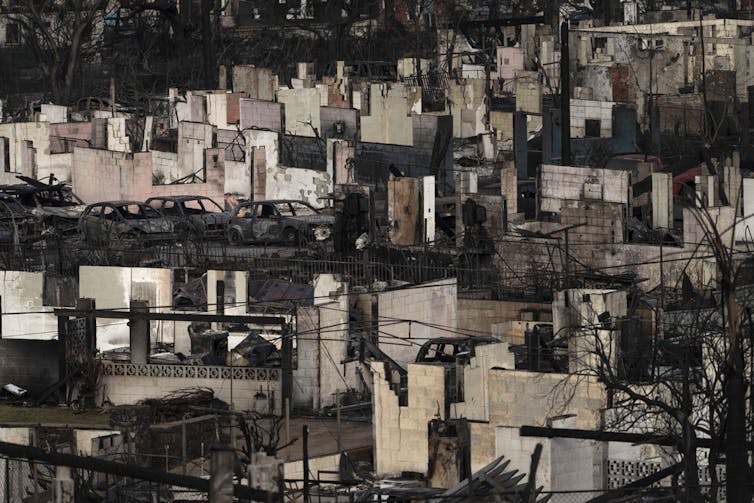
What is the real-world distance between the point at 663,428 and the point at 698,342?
2.49m

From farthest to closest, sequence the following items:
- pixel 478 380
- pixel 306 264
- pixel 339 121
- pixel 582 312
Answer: pixel 339 121
pixel 306 264
pixel 582 312
pixel 478 380

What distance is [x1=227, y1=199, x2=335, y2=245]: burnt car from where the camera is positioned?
1773 inches

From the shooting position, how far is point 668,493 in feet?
72.4

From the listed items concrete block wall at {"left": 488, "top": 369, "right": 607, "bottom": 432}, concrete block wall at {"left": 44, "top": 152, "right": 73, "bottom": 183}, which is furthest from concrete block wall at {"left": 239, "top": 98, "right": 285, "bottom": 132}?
concrete block wall at {"left": 488, "top": 369, "right": 607, "bottom": 432}

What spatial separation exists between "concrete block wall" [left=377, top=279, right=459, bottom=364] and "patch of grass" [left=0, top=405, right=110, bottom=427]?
4.09 meters

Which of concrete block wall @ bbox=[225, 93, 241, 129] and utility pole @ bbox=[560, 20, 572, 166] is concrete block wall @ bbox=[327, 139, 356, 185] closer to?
utility pole @ bbox=[560, 20, 572, 166]

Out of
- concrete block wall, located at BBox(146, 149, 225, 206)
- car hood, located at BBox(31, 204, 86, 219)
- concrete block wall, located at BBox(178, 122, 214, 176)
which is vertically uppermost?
concrete block wall, located at BBox(178, 122, 214, 176)

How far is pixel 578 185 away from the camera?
4425cm

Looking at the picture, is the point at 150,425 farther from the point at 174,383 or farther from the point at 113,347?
the point at 113,347

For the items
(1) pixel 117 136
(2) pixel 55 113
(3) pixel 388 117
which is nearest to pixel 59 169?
(1) pixel 117 136

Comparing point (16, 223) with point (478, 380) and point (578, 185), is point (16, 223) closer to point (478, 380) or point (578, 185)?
point (578, 185)

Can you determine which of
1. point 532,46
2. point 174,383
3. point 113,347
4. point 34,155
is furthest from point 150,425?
point 532,46

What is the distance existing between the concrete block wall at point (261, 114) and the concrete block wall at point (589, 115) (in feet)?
21.2

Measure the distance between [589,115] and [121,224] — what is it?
48.5 ft
